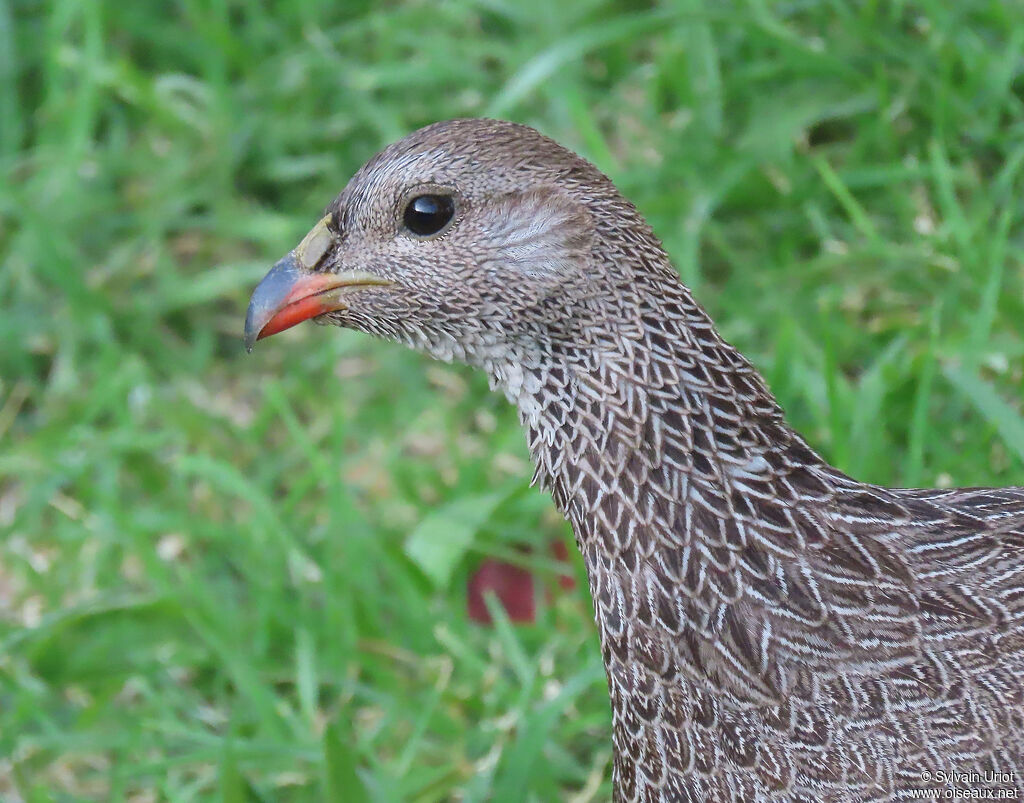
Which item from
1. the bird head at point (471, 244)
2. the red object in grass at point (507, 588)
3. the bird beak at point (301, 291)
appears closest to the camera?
the bird head at point (471, 244)

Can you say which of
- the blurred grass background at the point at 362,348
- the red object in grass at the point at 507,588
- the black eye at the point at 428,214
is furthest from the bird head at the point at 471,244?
the red object in grass at the point at 507,588

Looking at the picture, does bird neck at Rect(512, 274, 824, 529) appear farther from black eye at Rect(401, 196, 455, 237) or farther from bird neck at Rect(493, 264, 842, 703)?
black eye at Rect(401, 196, 455, 237)

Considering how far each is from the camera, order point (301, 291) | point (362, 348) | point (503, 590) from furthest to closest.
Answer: point (362, 348)
point (503, 590)
point (301, 291)

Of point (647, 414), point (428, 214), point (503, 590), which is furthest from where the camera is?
point (503, 590)

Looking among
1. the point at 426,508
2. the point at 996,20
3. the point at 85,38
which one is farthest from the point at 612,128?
the point at 85,38

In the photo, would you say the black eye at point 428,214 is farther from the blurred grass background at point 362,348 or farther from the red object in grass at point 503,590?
the red object in grass at point 503,590

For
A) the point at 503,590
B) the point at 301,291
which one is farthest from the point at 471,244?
the point at 503,590

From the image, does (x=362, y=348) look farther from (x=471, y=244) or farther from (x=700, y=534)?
(x=700, y=534)

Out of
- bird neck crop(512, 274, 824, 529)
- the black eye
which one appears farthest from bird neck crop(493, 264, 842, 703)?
the black eye
